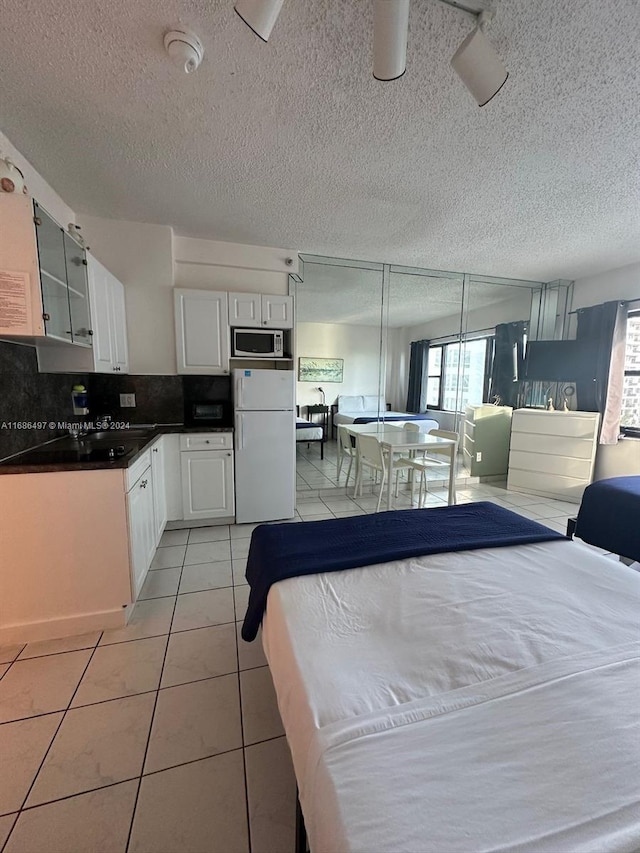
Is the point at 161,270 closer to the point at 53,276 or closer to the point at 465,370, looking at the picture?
the point at 53,276

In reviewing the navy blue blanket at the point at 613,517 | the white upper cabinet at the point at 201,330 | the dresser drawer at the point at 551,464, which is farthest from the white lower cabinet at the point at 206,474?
the dresser drawer at the point at 551,464

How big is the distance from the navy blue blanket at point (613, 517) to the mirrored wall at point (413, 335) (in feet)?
7.05

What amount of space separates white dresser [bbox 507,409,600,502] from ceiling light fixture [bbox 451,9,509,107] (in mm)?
3905

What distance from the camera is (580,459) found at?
4.17 m

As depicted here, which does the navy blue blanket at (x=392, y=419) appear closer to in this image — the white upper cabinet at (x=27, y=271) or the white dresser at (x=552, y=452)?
the white dresser at (x=552, y=452)

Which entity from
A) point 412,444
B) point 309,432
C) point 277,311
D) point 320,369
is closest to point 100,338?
point 277,311

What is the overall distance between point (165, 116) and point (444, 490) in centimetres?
461

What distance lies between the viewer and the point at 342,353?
20.4 feet

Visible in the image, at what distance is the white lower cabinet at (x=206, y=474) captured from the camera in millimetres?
3189

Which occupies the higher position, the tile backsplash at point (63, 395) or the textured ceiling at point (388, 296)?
the textured ceiling at point (388, 296)

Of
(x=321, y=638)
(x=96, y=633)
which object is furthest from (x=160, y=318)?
(x=321, y=638)

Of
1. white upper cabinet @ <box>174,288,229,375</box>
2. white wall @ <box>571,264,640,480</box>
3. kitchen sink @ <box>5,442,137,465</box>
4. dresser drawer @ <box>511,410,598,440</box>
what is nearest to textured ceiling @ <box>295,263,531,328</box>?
white wall @ <box>571,264,640,480</box>

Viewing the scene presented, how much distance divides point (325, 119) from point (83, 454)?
87.7 inches

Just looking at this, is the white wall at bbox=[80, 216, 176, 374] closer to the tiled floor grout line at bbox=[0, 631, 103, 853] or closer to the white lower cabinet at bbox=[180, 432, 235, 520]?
the white lower cabinet at bbox=[180, 432, 235, 520]
